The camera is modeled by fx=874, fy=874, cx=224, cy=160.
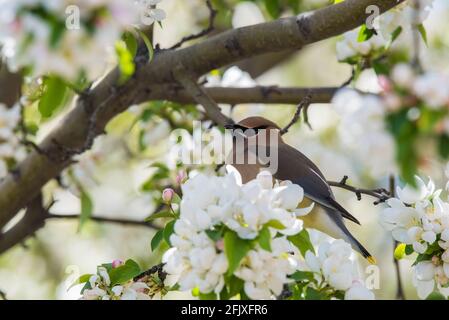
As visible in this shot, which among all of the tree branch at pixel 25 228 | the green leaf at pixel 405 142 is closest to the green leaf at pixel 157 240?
the green leaf at pixel 405 142

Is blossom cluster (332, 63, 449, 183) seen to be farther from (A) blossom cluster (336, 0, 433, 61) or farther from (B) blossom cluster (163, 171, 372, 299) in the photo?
(A) blossom cluster (336, 0, 433, 61)

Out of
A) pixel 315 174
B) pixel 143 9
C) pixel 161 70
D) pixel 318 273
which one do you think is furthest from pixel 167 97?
pixel 318 273

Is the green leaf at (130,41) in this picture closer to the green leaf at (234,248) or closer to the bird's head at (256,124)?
the green leaf at (234,248)

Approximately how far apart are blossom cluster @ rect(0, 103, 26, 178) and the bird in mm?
1039

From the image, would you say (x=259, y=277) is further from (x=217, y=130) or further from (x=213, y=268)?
(x=217, y=130)

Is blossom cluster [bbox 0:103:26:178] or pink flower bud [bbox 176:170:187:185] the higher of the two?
blossom cluster [bbox 0:103:26:178]

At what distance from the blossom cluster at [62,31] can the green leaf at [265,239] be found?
2.26 ft

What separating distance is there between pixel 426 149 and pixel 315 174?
A: 241 cm

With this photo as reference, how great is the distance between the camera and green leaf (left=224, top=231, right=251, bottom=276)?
2283 millimetres

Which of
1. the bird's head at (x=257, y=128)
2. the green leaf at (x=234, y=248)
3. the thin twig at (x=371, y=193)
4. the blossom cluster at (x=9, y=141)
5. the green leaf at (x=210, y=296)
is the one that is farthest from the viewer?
the bird's head at (x=257, y=128)

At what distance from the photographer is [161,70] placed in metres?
3.97

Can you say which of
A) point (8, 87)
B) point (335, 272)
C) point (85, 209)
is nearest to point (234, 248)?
point (335, 272)

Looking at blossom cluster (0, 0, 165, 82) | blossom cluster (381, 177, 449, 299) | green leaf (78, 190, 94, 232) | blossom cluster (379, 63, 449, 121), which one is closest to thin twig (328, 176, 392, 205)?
blossom cluster (381, 177, 449, 299)

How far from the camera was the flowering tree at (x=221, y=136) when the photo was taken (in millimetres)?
1883
